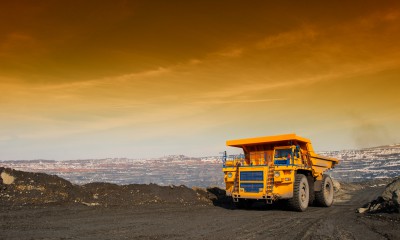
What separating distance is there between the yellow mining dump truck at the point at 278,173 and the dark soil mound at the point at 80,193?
275 cm

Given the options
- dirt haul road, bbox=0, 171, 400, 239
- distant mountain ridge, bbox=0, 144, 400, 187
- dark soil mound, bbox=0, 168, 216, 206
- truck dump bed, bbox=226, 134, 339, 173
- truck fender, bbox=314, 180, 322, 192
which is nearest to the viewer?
dirt haul road, bbox=0, 171, 400, 239

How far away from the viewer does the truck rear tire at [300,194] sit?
526 inches

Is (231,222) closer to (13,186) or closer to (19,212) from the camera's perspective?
(19,212)

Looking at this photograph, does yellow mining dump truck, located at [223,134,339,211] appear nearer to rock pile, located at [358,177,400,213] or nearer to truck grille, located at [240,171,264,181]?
truck grille, located at [240,171,264,181]

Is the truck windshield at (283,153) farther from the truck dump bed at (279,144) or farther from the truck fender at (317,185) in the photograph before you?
the truck fender at (317,185)

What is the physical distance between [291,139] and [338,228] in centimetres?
→ 514

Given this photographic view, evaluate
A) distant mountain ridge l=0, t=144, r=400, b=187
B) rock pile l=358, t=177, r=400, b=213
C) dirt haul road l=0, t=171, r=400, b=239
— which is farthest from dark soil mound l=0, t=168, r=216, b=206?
distant mountain ridge l=0, t=144, r=400, b=187

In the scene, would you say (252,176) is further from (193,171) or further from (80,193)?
(193,171)

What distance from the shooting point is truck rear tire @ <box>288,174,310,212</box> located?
13.4m

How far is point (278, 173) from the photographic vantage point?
13336mm

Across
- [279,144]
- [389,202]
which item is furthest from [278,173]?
[389,202]

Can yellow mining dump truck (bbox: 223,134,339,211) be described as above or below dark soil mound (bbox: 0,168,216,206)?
above

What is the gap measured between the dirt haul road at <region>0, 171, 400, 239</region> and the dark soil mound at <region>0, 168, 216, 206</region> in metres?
1.08

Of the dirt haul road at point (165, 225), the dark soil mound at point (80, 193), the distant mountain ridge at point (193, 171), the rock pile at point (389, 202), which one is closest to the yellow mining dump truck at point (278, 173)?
the dirt haul road at point (165, 225)
